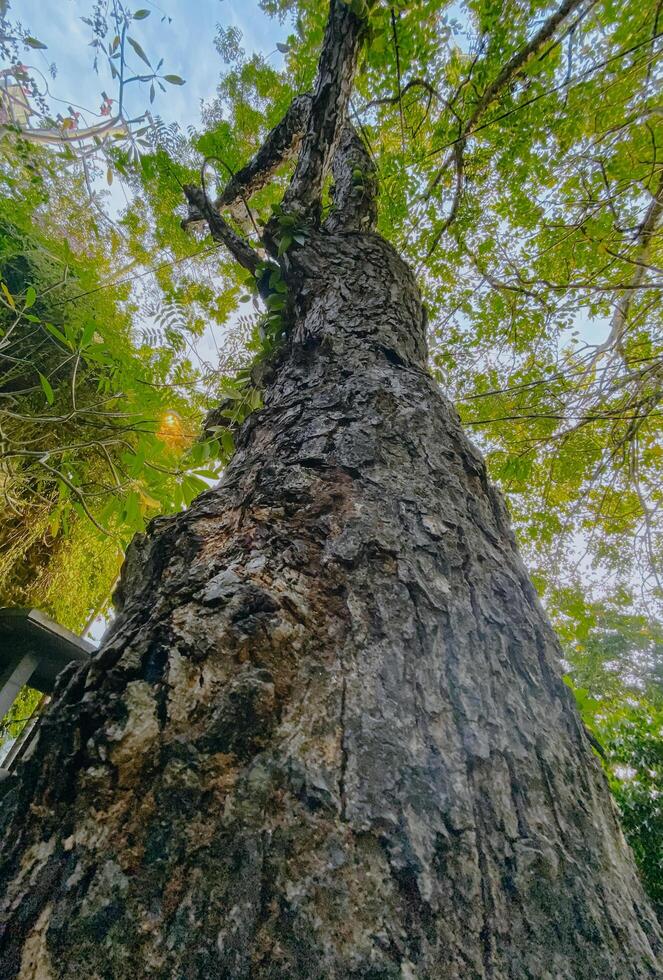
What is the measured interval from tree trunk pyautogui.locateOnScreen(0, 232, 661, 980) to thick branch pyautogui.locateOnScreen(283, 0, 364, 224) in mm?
1845

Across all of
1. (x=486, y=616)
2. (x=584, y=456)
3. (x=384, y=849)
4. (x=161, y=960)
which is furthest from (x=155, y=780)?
(x=584, y=456)

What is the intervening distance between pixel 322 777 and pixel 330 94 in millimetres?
2564

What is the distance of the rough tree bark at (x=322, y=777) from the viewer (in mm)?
367

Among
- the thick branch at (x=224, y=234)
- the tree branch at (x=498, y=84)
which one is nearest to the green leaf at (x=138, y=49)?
the thick branch at (x=224, y=234)

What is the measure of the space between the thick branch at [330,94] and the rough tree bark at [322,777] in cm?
182

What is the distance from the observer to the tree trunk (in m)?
0.37

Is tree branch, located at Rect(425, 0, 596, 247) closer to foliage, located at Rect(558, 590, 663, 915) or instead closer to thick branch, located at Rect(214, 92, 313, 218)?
thick branch, located at Rect(214, 92, 313, 218)

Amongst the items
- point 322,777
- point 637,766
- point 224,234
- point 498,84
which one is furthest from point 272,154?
point 637,766

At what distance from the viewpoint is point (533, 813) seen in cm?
49

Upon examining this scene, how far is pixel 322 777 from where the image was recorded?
1.50 ft

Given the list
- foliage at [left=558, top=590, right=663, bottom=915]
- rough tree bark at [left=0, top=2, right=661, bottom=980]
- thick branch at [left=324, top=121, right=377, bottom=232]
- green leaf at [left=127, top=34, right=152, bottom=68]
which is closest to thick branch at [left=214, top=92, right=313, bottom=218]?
thick branch at [left=324, top=121, right=377, bottom=232]

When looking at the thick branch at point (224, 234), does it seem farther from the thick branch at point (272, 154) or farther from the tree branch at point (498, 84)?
the tree branch at point (498, 84)

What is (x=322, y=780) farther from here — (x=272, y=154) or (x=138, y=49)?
(x=272, y=154)

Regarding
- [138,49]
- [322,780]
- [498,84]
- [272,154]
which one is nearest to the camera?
[322,780]
